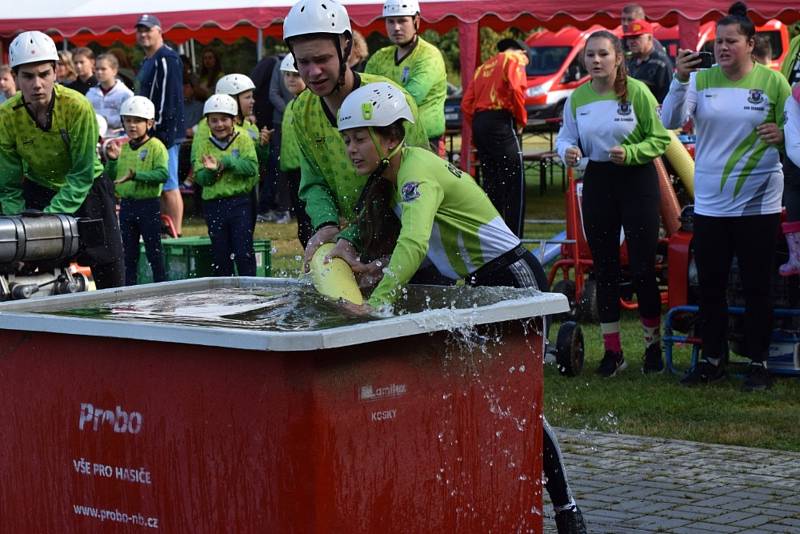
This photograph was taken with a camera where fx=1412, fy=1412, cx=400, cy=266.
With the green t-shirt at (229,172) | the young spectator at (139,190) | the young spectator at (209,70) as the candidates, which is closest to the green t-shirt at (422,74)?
the green t-shirt at (229,172)

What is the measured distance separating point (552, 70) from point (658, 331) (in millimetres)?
20671

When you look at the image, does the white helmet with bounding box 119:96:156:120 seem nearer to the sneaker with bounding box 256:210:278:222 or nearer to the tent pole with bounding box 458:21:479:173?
the tent pole with bounding box 458:21:479:173

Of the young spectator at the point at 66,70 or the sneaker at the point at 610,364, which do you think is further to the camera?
the young spectator at the point at 66,70

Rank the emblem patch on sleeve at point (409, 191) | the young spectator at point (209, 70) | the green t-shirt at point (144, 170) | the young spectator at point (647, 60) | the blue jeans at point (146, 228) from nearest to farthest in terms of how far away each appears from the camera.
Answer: the emblem patch on sleeve at point (409, 191)
the green t-shirt at point (144, 170)
the blue jeans at point (146, 228)
the young spectator at point (647, 60)
the young spectator at point (209, 70)

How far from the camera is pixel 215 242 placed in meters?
11.9

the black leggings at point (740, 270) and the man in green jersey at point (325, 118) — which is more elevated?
the man in green jersey at point (325, 118)

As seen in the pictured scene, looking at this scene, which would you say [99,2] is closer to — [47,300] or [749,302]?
[749,302]

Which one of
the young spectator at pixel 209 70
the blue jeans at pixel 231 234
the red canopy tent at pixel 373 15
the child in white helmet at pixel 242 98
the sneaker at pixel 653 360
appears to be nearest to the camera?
the sneaker at pixel 653 360

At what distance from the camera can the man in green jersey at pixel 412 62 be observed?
35.1 ft

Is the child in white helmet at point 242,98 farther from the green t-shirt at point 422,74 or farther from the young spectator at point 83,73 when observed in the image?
the young spectator at point 83,73

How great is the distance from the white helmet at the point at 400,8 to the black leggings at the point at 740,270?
3.24 metres

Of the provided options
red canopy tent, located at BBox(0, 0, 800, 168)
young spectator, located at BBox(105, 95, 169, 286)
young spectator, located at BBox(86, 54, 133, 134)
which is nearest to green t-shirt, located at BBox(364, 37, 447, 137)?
young spectator, located at BBox(105, 95, 169, 286)

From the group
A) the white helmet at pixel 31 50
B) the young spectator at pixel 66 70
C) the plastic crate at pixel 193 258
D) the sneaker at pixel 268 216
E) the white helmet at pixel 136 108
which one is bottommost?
the sneaker at pixel 268 216

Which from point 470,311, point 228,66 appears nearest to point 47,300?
point 470,311
